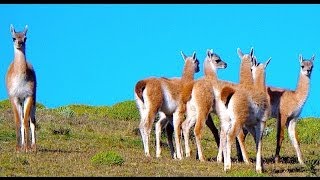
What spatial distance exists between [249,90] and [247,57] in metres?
1.39

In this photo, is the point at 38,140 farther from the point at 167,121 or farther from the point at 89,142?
the point at 167,121

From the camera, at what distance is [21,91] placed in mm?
18734

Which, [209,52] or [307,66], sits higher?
[209,52]

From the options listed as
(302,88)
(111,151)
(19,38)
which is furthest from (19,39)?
(302,88)

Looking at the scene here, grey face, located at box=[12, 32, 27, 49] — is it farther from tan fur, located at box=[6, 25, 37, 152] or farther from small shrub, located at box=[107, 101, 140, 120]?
small shrub, located at box=[107, 101, 140, 120]

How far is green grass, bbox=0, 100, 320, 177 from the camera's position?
15.1m

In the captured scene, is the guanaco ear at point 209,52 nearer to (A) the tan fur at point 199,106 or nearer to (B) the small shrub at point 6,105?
(A) the tan fur at point 199,106

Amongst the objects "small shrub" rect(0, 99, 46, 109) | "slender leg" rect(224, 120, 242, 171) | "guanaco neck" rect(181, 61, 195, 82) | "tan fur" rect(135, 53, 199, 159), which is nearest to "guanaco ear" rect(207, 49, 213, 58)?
"guanaco neck" rect(181, 61, 195, 82)

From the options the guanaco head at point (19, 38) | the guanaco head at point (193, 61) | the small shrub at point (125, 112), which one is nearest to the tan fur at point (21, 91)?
the guanaco head at point (19, 38)

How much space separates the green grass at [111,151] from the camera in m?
15.1

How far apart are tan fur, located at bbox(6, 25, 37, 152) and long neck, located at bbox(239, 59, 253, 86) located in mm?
5192

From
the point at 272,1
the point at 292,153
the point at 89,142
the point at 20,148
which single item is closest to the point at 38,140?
the point at 89,142

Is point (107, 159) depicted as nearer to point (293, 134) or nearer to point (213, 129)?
point (213, 129)

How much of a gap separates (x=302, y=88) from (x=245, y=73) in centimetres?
Result: 309
